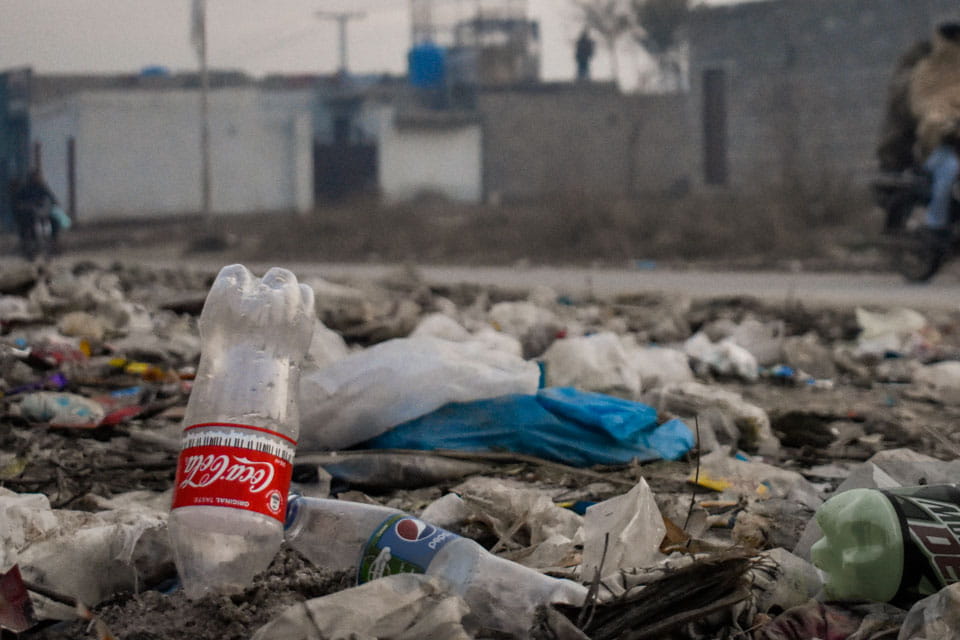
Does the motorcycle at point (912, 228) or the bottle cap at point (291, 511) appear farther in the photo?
the motorcycle at point (912, 228)

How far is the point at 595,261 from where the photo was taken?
15297 mm

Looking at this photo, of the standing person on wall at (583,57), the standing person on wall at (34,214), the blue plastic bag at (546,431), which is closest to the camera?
the blue plastic bag at (546,431)

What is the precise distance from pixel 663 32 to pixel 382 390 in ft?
→ 117

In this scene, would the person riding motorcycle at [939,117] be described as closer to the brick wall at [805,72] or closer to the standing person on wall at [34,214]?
the brick wall at [805,72]

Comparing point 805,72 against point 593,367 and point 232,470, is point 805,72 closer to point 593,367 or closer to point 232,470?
point 593,367

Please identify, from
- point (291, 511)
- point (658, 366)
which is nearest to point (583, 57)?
point (658, 366)

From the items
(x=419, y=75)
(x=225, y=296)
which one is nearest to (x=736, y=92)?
(x=419, y=75)

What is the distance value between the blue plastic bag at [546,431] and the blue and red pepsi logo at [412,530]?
1.20m

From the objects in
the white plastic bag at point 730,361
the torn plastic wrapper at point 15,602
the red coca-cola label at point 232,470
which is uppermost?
the red coca-cola label at point 232,470

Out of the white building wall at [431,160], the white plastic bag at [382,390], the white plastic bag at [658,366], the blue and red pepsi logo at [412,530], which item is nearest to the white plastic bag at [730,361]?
the white plastic bag at [658,366]

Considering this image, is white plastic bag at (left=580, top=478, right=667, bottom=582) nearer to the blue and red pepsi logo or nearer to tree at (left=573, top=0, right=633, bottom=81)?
the blue and red pepsi logo

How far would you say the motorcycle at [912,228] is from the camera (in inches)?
381

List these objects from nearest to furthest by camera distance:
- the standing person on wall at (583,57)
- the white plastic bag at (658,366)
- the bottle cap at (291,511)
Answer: the bottle cap at (291,511), the white plastic bag at (658,366), the standing person on wall at (583,57)

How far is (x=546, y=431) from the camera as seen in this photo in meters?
3.22
